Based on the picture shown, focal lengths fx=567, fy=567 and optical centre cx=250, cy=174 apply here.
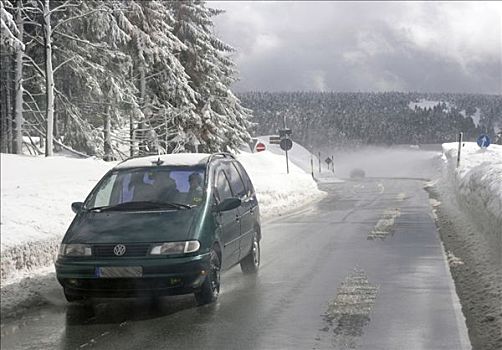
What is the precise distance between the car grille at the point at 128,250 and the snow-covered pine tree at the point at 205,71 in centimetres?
2405

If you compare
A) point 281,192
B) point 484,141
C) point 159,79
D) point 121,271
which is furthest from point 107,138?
point 121,271

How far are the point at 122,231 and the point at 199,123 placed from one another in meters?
23.6

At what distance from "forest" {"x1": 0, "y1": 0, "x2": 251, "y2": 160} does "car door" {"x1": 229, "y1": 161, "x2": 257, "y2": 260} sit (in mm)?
10808

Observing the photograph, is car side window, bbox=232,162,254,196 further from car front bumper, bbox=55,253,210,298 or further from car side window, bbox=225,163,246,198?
car front bumper, bbox=55,253,210,298

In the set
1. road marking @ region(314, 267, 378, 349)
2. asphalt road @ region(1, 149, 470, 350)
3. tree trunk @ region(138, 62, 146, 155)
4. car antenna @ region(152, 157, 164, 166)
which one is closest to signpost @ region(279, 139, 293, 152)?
tree trunk @ region(138, 62, 146, 155)

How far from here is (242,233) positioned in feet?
26.8

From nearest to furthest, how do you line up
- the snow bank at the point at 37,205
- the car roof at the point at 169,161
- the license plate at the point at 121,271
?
the license plate at the point at 121,271 < the car roof at the point at 169,161 < the snow bank at the point at 37,205

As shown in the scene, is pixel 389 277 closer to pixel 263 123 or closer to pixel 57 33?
pixel 57 33

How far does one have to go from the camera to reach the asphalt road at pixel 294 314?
5395 mm

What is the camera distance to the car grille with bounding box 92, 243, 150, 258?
6160 millimetres

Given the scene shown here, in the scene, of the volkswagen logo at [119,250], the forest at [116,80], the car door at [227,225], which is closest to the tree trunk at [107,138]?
the forest at [116,80]

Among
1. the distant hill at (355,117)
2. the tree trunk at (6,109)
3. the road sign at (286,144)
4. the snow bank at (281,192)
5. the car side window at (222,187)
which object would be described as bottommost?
the snow bank at (281,192)

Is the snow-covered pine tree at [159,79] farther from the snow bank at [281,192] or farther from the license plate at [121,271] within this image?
the license plate at [121,271]

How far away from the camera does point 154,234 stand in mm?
6281
